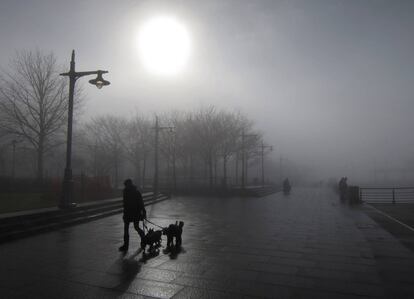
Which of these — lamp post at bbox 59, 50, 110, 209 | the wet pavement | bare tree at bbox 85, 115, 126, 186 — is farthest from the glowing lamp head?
bare tree at bbox 85, 115, 126, 186

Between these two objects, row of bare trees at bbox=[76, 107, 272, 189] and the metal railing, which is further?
row of bare trees at bbox=[76, 107, 272, 189]

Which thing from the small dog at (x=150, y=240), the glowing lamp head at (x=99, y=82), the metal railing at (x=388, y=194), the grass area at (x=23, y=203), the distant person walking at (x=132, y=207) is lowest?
the metal railing at (x=388, y=194)

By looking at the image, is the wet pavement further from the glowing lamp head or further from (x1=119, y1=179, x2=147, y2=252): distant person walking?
the glowing lamp head

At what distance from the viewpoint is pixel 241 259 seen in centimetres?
786

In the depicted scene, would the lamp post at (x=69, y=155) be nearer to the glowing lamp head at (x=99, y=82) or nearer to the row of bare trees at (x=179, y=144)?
the glowing lamp head at (x=99, y=82)

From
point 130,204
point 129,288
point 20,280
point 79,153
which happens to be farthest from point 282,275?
point 79,153

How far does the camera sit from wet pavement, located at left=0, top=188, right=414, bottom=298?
18.7 feet

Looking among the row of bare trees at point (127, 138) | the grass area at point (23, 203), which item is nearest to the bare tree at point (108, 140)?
the row of bare trees at point (127, 138)

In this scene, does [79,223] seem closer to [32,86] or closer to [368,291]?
[368,291]

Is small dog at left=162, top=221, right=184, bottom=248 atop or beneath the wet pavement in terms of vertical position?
atop

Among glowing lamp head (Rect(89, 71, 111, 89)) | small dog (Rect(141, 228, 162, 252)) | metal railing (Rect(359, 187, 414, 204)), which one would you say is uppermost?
glowing lamp head (Rect(89, 71, 111, 89))

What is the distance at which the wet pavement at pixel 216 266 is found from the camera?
5711 millimetres

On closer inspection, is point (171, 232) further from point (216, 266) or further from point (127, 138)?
point (127, 138)

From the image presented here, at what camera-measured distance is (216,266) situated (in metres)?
7.23
